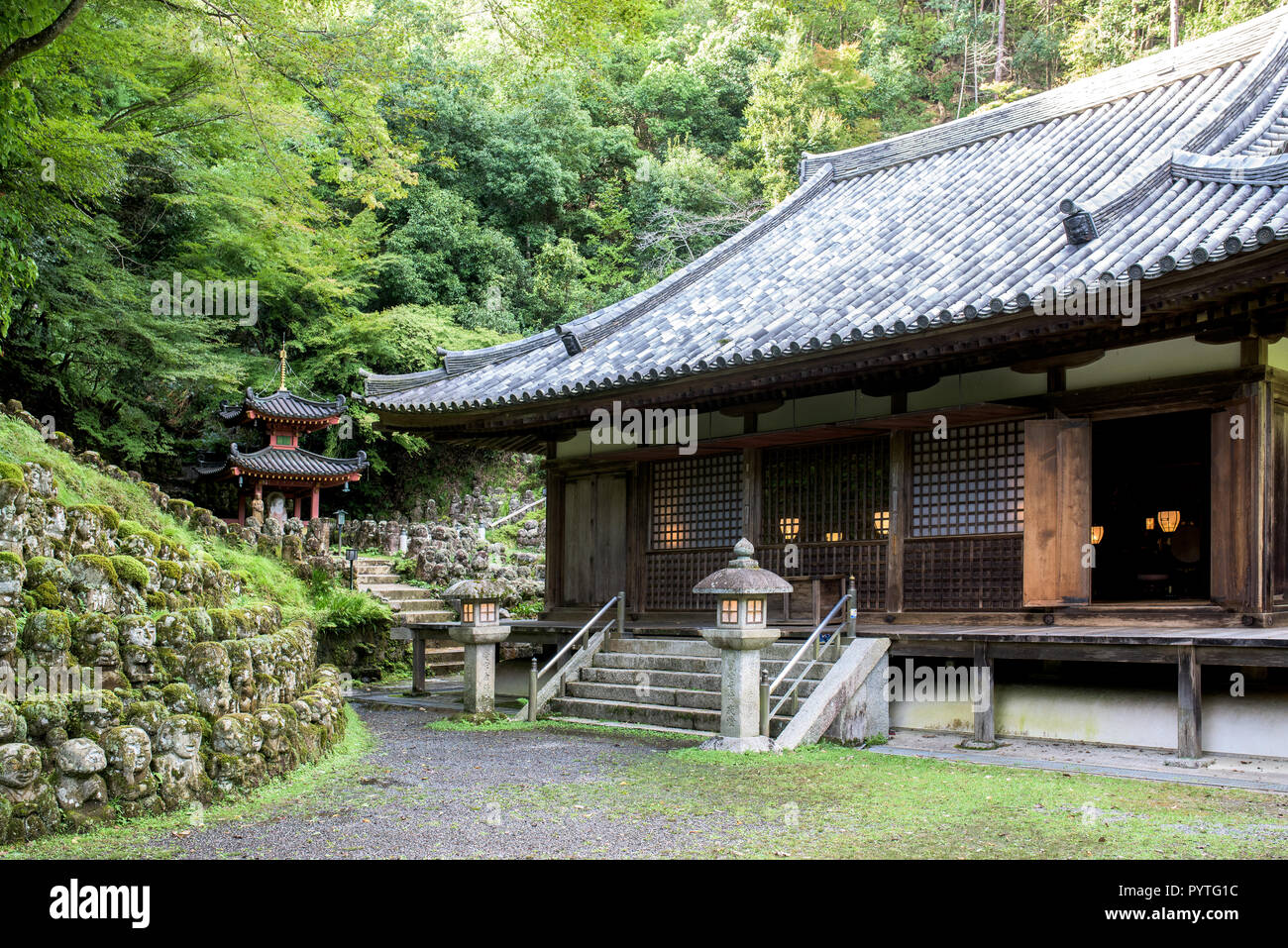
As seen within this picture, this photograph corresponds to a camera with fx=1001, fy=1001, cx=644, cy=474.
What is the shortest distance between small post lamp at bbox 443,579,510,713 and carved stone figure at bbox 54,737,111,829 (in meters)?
6.17

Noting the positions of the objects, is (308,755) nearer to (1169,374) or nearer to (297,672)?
(297,672)

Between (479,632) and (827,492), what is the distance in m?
4.70

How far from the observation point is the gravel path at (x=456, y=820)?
588 cm

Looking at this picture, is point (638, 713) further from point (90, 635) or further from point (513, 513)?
point (513, 513)

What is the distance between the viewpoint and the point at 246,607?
29.3ft

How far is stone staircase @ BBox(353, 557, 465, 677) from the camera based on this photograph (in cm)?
2178

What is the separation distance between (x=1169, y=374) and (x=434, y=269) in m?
28.4

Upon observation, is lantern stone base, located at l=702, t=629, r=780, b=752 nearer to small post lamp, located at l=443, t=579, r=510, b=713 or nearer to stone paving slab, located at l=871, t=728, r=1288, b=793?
stone paving slab, located at l=871, t=728, r=1288, b=793

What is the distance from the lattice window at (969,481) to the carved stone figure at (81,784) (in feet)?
28.8

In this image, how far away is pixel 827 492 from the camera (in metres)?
12.8

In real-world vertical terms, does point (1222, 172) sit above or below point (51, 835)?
above

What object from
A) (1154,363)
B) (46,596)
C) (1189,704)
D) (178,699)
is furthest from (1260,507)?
(46,596)

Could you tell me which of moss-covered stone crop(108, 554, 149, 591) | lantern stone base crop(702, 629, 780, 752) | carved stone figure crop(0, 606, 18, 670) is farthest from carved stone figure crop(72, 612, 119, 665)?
lantern stone base crop(702, 629, 780, 752)

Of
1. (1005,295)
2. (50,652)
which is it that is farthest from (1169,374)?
(50,652)
